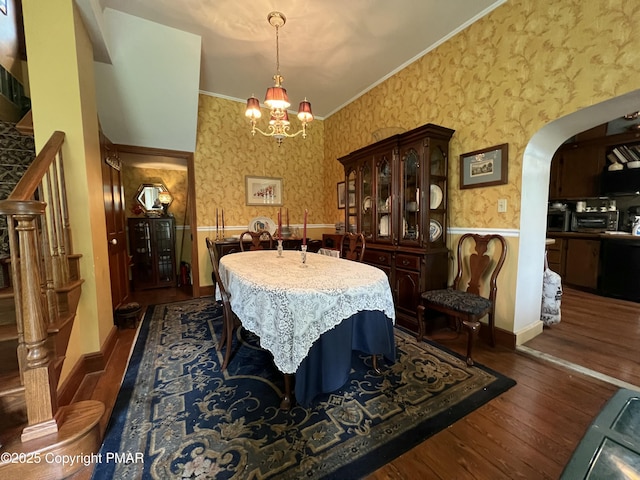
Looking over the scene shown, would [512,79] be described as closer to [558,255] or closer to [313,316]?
[313,316]

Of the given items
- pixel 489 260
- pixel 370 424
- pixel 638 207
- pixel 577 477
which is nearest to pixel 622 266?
pixel 638 207

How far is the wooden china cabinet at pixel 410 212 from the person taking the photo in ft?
8.40

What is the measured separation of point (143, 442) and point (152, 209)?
444cm

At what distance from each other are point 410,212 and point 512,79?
4.58ft

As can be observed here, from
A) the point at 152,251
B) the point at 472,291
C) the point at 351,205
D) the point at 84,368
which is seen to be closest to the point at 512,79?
the point at 472,291

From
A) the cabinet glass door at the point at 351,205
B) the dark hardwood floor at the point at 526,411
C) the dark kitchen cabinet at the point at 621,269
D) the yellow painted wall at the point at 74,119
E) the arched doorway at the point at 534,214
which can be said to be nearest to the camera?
the dark hardwood floor at the point at 526,411

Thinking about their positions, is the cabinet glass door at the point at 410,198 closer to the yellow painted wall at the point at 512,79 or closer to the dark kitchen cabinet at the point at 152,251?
the yellow painted wall at the point at 512,79

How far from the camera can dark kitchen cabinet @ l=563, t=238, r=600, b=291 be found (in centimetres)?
386

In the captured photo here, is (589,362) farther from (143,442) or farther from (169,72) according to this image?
(169,72)

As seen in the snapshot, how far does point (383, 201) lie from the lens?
10.2ft

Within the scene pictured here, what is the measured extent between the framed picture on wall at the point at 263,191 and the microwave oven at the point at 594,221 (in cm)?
496

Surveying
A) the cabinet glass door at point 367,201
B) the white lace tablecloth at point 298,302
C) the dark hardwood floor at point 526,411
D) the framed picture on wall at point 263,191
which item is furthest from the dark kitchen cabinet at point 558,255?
the framed picture on wall at point 263,191
